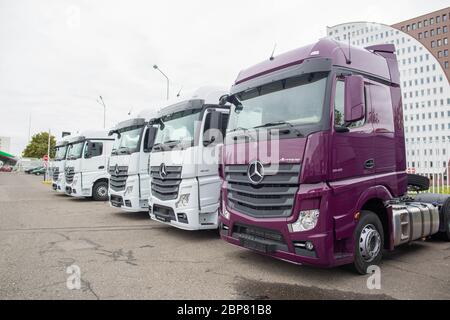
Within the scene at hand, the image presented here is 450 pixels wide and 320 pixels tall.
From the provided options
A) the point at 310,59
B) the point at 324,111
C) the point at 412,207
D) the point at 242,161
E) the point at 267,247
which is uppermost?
the point at 310,59

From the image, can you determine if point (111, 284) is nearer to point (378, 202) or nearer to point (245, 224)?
point (245, 224)

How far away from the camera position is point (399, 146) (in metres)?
5.39

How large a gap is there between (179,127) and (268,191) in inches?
136

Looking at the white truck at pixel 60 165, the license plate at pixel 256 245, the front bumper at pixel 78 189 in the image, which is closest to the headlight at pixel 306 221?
the license plate at pixel 256 245

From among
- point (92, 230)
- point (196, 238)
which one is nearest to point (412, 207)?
point (196, 238)

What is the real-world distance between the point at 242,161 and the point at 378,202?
2088mm

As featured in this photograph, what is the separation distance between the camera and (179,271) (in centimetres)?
487

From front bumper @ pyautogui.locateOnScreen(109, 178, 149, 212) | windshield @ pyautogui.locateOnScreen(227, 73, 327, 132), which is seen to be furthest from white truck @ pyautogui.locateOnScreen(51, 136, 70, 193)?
windshield @ pyautogui.locateOnScreen(227, 73, 327, 132)

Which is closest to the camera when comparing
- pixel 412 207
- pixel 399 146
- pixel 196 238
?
pixel 399 146

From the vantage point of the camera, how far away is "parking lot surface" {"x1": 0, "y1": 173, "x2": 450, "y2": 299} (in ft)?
13.2

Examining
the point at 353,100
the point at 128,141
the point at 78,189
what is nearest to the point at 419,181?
the point at 353,100

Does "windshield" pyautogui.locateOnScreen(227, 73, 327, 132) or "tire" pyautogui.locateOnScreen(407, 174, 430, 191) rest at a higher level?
"windshield" pyautogui.locateOnScreen(227, 73, 327, 132)

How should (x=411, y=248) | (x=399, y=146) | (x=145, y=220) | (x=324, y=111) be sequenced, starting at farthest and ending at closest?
1. (x=145, y=220)
2. (x=411, y=248)
3. (x=399, y=146)
4. (x=324, y=111)

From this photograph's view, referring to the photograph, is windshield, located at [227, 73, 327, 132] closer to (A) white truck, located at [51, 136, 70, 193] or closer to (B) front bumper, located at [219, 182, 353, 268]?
(B) front bumper, located at [219, 182, 353, 268]
